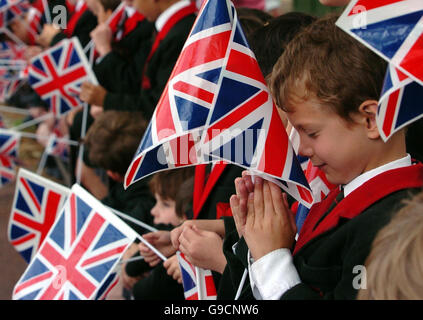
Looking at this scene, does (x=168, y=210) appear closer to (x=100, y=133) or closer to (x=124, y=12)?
(x=100, y=133)

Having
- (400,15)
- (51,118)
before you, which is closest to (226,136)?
(400,15)

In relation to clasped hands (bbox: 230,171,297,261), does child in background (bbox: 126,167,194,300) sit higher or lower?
lower

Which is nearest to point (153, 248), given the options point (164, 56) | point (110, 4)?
point (164, 56)

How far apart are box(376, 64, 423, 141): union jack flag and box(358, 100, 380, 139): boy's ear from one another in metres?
0.11

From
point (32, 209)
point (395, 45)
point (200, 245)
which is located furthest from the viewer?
point (32, 209)

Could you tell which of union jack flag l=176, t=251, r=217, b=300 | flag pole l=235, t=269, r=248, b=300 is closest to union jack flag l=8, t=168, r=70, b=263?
union jack flag l=176, t=251, r=217, b=300

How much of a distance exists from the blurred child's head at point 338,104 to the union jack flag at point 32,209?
166cm

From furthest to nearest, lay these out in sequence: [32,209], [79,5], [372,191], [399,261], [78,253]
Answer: [79,5], [32,209], [78,253], [372,191], [399,261]

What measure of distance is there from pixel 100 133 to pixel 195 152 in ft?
6.34

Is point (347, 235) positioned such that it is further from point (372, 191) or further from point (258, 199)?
point (258, 199)

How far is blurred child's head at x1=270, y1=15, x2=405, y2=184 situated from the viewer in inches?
62.8

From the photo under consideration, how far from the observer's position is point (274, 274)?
160 centimetres

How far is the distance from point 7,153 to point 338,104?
148 inches

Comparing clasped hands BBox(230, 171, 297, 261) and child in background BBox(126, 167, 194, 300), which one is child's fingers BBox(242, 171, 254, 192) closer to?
clasped hands BBox(230, 171, 297, 261)
